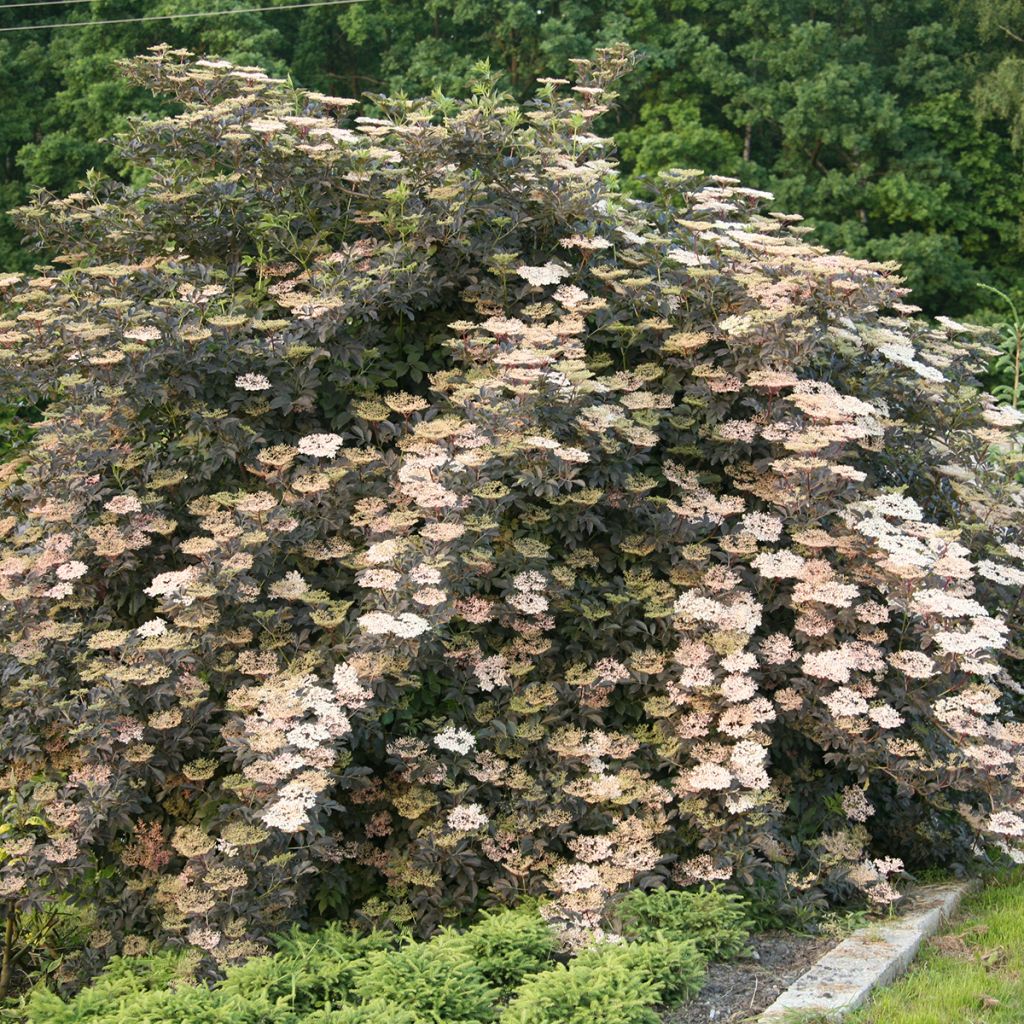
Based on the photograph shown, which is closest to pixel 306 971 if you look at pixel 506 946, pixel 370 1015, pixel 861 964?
pixel 370 1015

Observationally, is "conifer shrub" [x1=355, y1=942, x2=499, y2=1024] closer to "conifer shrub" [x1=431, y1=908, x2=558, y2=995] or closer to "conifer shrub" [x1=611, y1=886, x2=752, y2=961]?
"conifer shrub" [x1=431, y1=908, x2=558, y2=995]

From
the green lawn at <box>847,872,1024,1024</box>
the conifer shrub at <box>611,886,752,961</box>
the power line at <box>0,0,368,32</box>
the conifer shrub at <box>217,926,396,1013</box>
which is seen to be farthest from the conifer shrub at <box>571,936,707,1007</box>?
the power line at <box>0,0,368,32</box>

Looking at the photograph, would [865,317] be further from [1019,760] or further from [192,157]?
[192,157]

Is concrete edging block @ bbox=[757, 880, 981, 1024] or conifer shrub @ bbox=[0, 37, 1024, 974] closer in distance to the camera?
concrete edging block @ bbox=[757, 880, 981, 1024]

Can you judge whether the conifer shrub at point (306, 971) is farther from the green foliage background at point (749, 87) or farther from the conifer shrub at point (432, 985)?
the green foliage background at point (749, 87)

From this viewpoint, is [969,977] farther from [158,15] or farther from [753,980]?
[158,15]

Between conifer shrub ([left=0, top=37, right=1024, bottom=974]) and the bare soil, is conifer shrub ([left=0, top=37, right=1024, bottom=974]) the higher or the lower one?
the higher one

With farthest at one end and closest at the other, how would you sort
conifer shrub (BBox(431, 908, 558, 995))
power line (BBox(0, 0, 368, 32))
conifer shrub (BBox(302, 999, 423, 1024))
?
power line (BBox(0, 0, 368, 32)) → conifer shrub (BBox(431, 908, 558, 995)) → conifer shrub (BBox(302, 999, 423, 1024))
